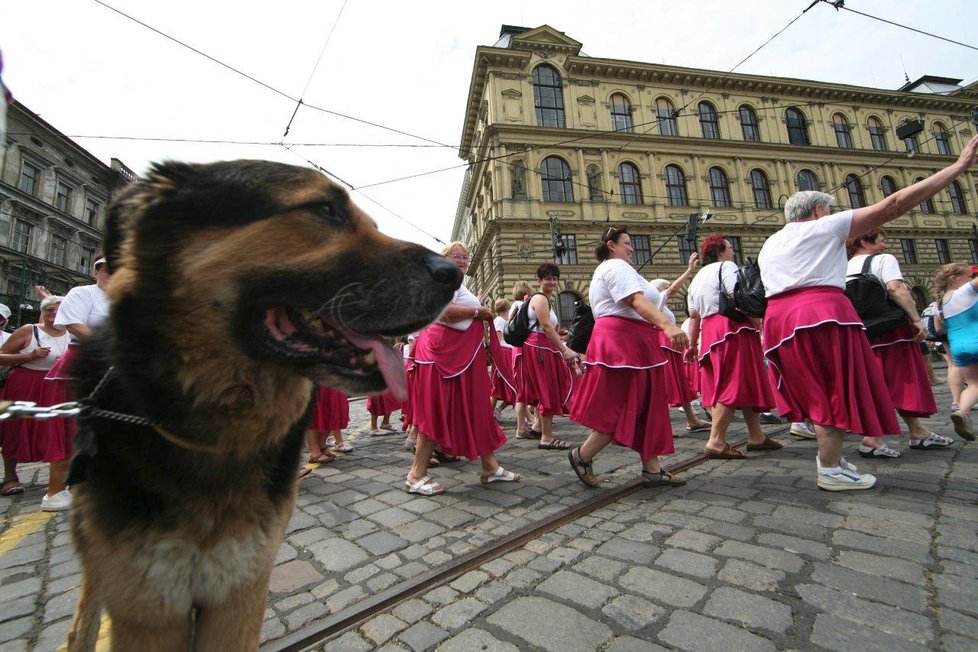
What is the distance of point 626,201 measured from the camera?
29.4m

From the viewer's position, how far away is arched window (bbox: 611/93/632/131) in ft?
99.6

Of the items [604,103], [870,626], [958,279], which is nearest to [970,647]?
[870,626]

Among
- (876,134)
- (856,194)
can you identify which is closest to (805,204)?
(856,194)

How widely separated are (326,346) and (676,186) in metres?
32.8

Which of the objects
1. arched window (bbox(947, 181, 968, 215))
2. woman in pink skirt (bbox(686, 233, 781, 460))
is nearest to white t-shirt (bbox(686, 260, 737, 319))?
woman in pink skirt (bbox(686, 233, 781, 460))

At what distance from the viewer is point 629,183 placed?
29.8m

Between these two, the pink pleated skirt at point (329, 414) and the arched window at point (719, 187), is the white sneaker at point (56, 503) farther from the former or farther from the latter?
the arched window at point (719, 187)

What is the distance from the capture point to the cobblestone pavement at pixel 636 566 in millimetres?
1923

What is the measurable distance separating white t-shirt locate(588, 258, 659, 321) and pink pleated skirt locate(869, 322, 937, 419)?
2.50m

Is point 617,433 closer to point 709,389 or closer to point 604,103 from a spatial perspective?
point 709,389

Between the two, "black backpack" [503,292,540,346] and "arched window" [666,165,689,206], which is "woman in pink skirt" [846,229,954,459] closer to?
"black backpack" [503,292,540,346]

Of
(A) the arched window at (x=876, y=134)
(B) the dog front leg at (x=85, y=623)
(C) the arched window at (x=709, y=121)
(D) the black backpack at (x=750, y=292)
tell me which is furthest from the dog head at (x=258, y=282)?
(A) the arched window at (x=876, y=134)

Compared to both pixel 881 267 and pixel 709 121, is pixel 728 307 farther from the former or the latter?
pixel 709 121

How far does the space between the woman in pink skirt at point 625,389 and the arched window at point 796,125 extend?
1469 inches
